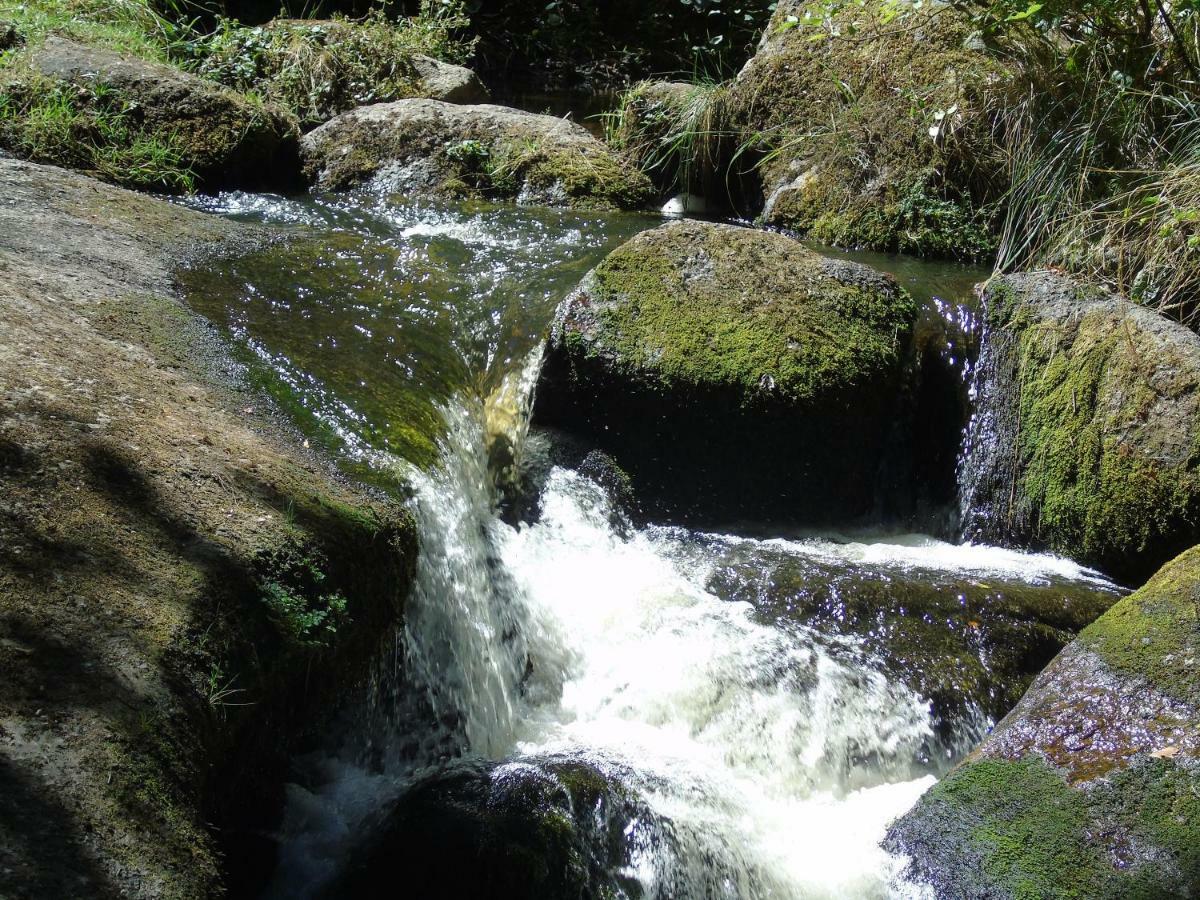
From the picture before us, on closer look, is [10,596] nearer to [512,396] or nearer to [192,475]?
[192,475]

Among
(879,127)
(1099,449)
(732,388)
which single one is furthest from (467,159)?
(1099,449)

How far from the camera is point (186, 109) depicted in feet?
22.2

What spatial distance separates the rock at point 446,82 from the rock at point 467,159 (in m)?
1.36

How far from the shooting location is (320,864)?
262 cm

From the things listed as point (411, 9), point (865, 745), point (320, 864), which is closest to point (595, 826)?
point (320, 864)

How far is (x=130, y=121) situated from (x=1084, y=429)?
6.08 metres

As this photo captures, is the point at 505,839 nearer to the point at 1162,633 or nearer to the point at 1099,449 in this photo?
the point at 1162,633

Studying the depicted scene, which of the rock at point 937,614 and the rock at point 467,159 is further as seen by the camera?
the rock at point 467,159

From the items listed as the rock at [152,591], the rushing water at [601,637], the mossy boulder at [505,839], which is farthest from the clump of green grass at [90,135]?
the mossy boulder at [505,839]

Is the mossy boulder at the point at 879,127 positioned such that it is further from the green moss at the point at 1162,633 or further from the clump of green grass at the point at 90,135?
the clump of green grass at the point at 90,135

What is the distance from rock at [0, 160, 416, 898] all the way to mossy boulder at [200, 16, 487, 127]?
5333 mm

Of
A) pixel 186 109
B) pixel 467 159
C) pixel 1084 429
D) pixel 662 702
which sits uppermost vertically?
pixel 186 109

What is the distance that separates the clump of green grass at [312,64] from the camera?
844 cm

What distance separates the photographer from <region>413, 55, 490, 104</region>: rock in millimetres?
9133
